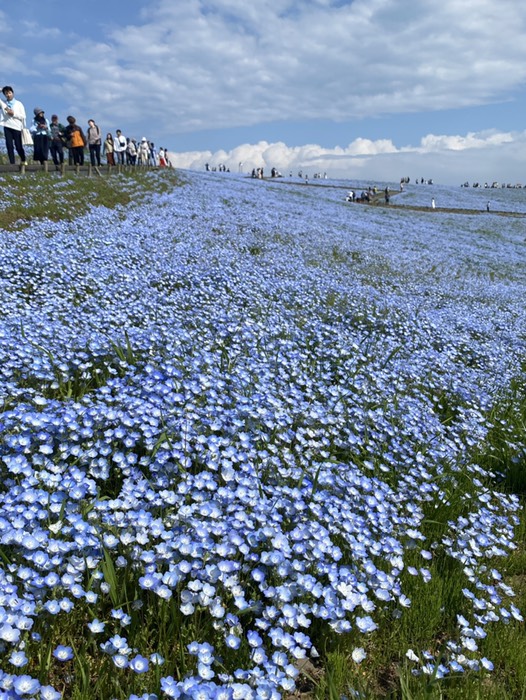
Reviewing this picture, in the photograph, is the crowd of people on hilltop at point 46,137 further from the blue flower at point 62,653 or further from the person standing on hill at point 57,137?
the blue flower at point 62,653

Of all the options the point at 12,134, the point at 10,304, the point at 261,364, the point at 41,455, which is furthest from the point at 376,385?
the point at 12,134

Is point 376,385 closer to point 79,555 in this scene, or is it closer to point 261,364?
point 261,364

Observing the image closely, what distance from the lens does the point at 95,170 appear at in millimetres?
22875

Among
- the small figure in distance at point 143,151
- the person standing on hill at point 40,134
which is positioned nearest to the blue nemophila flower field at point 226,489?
the person standing on hill at point 40,134

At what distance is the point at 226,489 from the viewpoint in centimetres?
325

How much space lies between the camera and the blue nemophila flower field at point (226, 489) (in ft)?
8.18

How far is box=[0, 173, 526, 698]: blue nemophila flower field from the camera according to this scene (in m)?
2.49

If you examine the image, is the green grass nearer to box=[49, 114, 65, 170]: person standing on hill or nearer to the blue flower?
box=[49, 114, 65, 170]: person standing on hill

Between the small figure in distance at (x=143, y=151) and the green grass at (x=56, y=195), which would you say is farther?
the small figure in distance at (x=143, y=151)

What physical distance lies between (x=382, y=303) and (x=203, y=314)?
4.03m

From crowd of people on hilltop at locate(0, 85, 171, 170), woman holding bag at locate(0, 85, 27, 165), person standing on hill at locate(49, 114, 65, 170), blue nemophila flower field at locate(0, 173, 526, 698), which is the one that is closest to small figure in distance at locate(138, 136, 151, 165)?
crowd of people on hilltop at locate(0, 85, 171, 170)

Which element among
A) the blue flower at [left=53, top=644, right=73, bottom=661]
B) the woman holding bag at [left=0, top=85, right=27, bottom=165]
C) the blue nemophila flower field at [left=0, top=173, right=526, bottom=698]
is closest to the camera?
the blue flower at [left=53, top=644, right=73, bottom=661]

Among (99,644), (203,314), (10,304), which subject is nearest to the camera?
(99,644)

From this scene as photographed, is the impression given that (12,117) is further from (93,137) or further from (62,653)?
(62,653)
